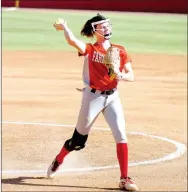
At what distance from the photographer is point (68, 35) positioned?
9.84 meters

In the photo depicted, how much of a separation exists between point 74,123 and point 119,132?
18.2ft

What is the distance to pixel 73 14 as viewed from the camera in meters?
48.1

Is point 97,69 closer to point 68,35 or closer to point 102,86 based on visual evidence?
point 102,86

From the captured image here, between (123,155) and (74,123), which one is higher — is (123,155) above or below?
above

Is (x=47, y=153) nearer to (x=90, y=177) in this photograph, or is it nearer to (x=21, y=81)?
(x=90, y=177)

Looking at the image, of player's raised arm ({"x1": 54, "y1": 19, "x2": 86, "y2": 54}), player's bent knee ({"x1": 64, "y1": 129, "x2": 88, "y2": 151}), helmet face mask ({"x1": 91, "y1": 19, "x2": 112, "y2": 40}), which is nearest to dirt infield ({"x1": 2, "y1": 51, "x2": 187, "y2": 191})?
player's bent knee ({"x1": 64, "y1": 129, "x2": 88, "y2": 151})

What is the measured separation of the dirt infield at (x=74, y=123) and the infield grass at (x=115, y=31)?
449cm

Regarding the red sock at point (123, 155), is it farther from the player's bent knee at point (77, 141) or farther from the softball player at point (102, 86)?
the player's bent knee at point (77, 141)

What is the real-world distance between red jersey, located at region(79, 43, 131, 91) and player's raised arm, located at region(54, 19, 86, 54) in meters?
0.13

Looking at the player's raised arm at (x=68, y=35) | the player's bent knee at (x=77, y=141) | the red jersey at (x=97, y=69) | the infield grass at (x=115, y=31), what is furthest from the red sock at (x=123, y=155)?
the infield grass at (x=115, y=31)

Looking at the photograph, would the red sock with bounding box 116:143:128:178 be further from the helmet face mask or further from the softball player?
the helmet face mask

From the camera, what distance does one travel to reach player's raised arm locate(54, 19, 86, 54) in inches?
380

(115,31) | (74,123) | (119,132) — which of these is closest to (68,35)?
(119,132)

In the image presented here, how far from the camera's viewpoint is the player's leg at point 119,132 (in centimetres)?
1034
